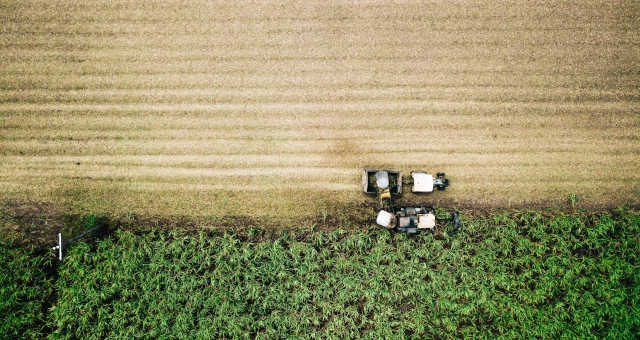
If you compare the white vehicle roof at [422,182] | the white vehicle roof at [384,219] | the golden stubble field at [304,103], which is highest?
the golden stubble field at [304,103]

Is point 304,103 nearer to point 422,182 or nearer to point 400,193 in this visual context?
point 400,193

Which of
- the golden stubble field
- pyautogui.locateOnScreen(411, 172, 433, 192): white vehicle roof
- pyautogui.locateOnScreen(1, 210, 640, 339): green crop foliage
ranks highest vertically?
the golden stubble field

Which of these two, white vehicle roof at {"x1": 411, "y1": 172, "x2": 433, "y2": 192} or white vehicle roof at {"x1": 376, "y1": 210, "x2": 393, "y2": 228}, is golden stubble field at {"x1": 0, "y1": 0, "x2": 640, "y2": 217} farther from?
white vehicle roof at {"x1": 376, "y1": 210, "x2": 393, "y2": 228}

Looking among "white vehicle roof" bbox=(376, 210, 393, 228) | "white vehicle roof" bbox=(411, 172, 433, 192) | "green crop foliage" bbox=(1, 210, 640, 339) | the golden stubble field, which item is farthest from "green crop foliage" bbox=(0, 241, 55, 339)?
"white vehicle roof" bbox=(411, 172, 433, 192)

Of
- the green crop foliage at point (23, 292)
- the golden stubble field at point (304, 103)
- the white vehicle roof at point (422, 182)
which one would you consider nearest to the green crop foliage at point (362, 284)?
the green crop foliage at point (23, 292)

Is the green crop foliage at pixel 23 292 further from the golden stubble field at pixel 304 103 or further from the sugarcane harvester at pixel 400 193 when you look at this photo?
the sugarcane harvester at pixel 400 193

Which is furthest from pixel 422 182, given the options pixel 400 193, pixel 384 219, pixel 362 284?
pixel 362 284

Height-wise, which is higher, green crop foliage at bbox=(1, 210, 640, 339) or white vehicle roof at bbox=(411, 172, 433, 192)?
white vehicle roof at bbox=(411, 172, 433, 192)
